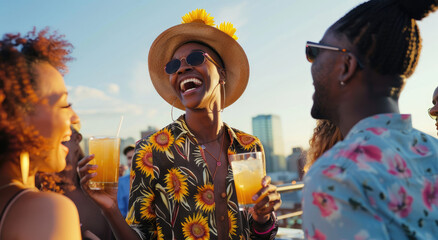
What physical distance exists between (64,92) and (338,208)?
4.06 ft

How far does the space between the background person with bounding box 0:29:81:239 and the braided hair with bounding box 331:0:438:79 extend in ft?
4.43

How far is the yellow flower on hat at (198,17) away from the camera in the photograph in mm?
3482

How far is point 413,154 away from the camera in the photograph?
143 cm

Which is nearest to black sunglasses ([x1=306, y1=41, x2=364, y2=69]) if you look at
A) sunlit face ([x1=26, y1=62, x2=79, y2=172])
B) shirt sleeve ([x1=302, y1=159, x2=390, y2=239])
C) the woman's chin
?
shirt sleeve ([x1=302, y1=159, x2=390, y2=239])

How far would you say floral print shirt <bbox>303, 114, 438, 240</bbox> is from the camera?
1231 millimetres

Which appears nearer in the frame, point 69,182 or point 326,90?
point 326,90

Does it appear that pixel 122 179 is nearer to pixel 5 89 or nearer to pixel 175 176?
pixel 175 176

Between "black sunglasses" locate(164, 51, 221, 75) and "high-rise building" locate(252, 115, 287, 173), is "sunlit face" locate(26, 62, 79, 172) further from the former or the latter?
"high-rise building" locate(252, 115, 287, 173)

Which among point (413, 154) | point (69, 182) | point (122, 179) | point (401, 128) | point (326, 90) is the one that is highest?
point (326, 90)

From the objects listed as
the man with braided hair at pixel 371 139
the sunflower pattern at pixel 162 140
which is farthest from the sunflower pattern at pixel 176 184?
the man with braided hair at pixel 371 139

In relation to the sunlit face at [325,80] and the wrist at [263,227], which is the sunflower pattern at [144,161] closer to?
the wrist at [263,227]

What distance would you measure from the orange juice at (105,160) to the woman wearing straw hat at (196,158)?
143mm

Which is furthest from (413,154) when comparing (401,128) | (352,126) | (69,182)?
(69,182)

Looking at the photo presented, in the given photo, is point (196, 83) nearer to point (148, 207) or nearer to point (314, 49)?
point (148, 207)
